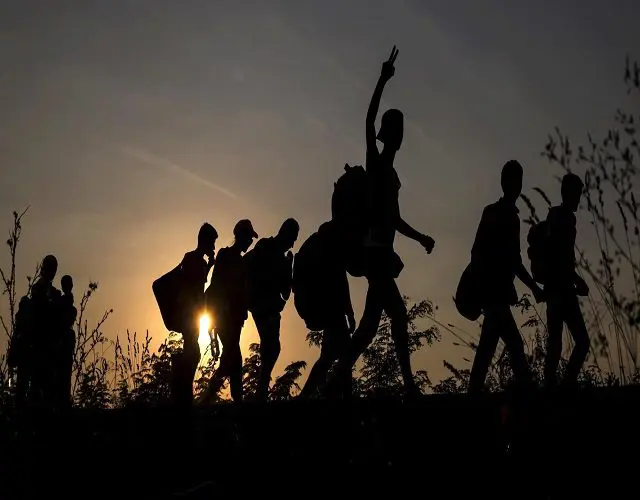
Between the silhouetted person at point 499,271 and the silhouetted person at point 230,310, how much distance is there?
9.90 feet

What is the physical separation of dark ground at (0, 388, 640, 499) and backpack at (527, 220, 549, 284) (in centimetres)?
191

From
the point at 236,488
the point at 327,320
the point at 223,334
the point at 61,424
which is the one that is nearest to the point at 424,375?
the point at 223,334

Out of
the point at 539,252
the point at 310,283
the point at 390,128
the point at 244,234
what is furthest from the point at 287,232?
the point at 539,252

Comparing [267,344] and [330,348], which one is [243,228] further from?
[330,348]

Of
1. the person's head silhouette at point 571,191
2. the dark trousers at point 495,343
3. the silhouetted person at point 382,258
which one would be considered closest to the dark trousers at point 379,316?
the silhouetted person at point 382,258

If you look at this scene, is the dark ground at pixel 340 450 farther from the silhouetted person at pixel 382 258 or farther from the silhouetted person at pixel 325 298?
the silhouetted person at pixel 325 298

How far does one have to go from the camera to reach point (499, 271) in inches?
269

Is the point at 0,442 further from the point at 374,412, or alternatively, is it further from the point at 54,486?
the point at 374,412

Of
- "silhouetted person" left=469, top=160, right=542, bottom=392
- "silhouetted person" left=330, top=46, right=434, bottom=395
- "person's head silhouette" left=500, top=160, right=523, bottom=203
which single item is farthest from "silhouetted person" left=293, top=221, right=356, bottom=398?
"person's head silhouette" left=500, top=160, right=523, bottom=203

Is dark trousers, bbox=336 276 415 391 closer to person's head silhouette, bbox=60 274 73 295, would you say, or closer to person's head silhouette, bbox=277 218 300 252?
person's head silhouette, bbox=277 218 300 252

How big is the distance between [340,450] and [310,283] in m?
2.94

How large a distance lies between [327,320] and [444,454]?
304 centimetres

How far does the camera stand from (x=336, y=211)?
714cm

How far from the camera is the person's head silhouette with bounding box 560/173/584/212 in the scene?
23.7 feet
